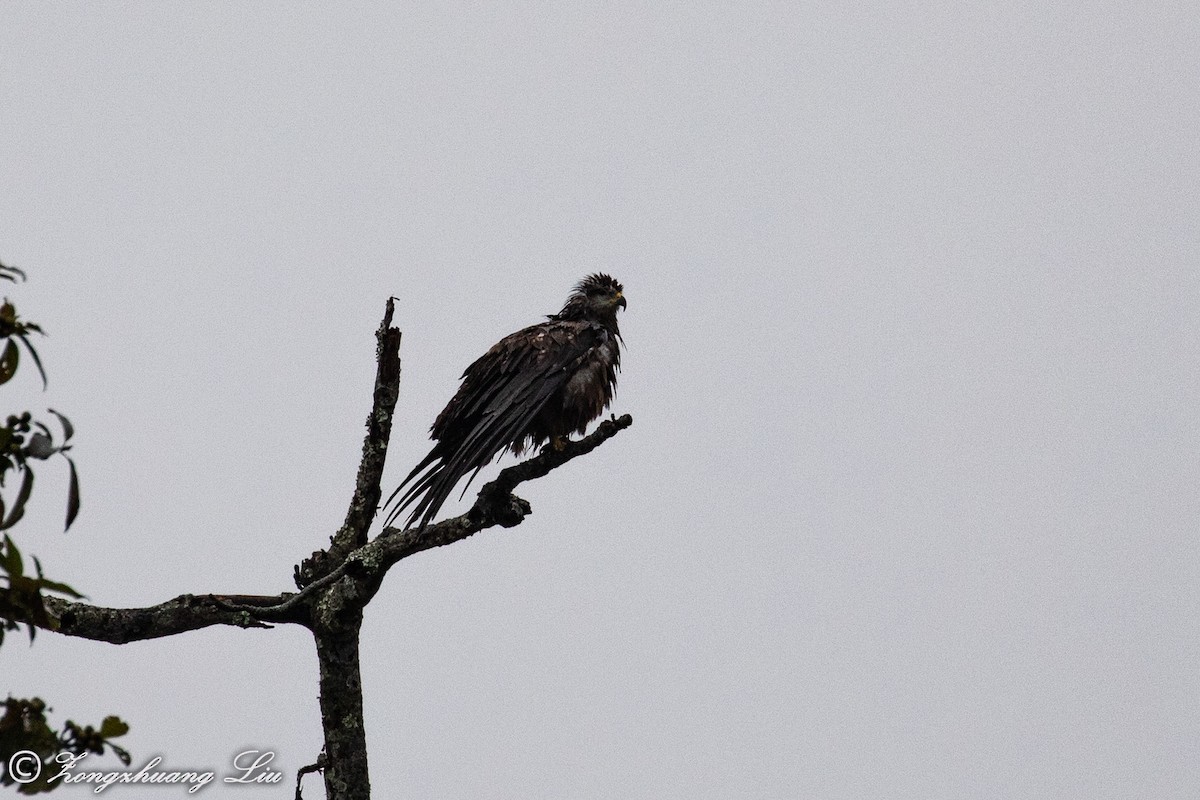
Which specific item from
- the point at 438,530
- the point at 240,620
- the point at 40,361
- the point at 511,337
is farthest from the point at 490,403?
the point at 40,361

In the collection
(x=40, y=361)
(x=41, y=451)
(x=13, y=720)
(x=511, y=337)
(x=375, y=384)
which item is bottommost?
(x=13, y=720)

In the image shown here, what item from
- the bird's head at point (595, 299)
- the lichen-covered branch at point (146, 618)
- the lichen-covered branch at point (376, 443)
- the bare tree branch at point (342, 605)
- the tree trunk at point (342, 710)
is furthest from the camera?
the bird's head at point (595, 299)

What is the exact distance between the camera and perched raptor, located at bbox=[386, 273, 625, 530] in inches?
251

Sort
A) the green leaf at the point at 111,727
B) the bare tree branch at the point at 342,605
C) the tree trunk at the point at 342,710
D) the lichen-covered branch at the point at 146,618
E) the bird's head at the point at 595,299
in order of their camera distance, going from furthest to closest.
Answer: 1. the bird's head at the point at 595,299
2. the tree trunk at the point at 342,710
3. the bare tree branch at the point at 342,605
4. the lichen-covered branch at the point at 146,618
5. the green leaf at the point at 111,727

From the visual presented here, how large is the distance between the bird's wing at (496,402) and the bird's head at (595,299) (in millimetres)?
578

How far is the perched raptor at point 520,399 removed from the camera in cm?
638

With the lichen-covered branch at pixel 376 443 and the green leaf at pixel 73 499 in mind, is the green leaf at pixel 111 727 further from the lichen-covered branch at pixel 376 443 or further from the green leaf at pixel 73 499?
the lichen-covered branch at pixel 376 443

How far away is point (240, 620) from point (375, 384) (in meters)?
1.40

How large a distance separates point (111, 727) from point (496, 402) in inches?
167

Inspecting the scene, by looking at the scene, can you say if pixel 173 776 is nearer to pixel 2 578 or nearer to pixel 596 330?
pixel 2 578

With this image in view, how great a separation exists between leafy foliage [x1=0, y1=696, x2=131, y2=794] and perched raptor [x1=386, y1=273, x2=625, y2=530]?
322 cm

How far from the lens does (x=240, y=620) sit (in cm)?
544

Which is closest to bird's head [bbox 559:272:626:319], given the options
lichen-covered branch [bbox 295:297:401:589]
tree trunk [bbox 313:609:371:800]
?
lichen-covered branch [bbox 295:297:401:589]

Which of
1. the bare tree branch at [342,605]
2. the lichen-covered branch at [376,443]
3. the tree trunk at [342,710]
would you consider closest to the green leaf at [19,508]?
the bare tree branch at [342,605]
